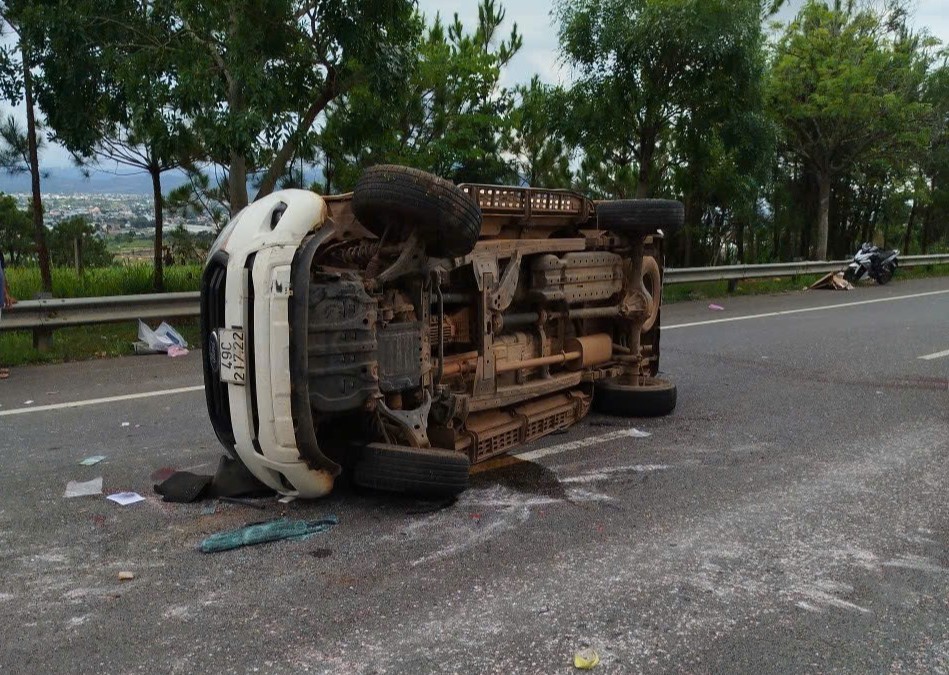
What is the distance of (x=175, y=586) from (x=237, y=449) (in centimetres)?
82

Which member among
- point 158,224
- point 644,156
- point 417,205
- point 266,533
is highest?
point 644,156

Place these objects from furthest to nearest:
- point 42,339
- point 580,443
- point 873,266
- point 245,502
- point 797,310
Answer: point 873,266 < point 797,310 < point 42,339 < point 580,443 < point 245,502

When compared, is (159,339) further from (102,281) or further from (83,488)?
(83,488)

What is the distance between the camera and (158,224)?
46.3 feet

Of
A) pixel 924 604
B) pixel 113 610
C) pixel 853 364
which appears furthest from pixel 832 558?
pixel 853 364

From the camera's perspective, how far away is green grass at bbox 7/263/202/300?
1183 cm

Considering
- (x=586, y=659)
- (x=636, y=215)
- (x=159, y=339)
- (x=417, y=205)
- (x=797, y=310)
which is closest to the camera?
(x=586, y=659)

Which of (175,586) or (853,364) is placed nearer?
(175,586)

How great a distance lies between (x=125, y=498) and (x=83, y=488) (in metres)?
0.33

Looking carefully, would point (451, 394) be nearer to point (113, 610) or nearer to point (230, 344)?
point (230, 344)

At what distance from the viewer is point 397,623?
3.08 metres

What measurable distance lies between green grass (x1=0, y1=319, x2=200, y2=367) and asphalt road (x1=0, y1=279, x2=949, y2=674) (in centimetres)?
260

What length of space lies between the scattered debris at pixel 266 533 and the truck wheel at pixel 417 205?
1445 millimetres

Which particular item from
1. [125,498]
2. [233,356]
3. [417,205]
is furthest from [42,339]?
[417,205]
